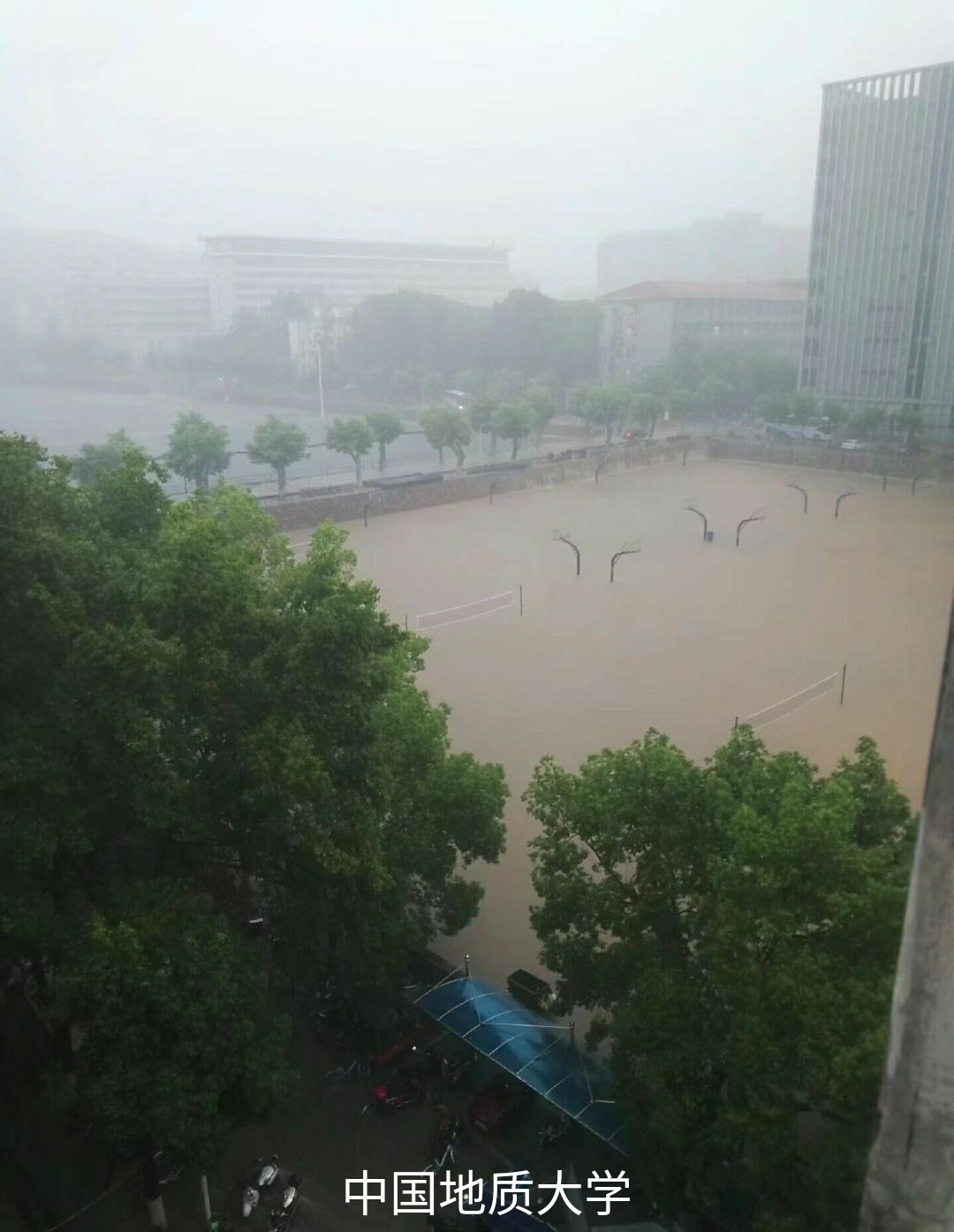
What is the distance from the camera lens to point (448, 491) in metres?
8.81

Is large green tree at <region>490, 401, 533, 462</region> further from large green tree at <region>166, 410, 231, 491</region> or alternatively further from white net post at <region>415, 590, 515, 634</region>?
white net post at <region>415, 590, 515, 634</region>

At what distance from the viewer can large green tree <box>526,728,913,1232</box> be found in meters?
1.42

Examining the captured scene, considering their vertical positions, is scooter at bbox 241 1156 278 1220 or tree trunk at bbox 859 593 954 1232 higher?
tree trunk at bbox 859 593 954 1232

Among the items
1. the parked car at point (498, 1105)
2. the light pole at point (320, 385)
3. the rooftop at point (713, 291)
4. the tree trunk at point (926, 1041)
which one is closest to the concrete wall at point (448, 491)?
the light pole at point (320, 385)

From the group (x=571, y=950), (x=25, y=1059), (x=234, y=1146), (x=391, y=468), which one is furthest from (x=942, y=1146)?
(x=391, y=468)

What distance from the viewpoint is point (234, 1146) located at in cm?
204

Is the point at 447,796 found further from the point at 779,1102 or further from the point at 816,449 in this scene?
the point at 816,449

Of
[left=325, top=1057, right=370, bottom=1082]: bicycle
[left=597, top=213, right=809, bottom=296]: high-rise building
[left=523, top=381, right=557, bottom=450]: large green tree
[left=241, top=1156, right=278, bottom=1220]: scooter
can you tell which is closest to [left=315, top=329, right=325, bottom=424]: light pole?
[left=523, top=381, right=557, bottom=450]: large green tree

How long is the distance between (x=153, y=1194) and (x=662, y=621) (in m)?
4.21

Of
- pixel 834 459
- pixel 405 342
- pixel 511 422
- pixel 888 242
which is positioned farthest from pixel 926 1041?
pixel 405 342

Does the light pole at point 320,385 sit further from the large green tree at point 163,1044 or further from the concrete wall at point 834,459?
the large green tree at point 163,1044

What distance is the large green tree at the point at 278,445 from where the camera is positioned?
27.5ft

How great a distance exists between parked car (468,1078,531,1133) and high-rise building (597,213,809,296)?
13.8 metres

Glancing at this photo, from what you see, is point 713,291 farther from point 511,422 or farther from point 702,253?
point 511,422
